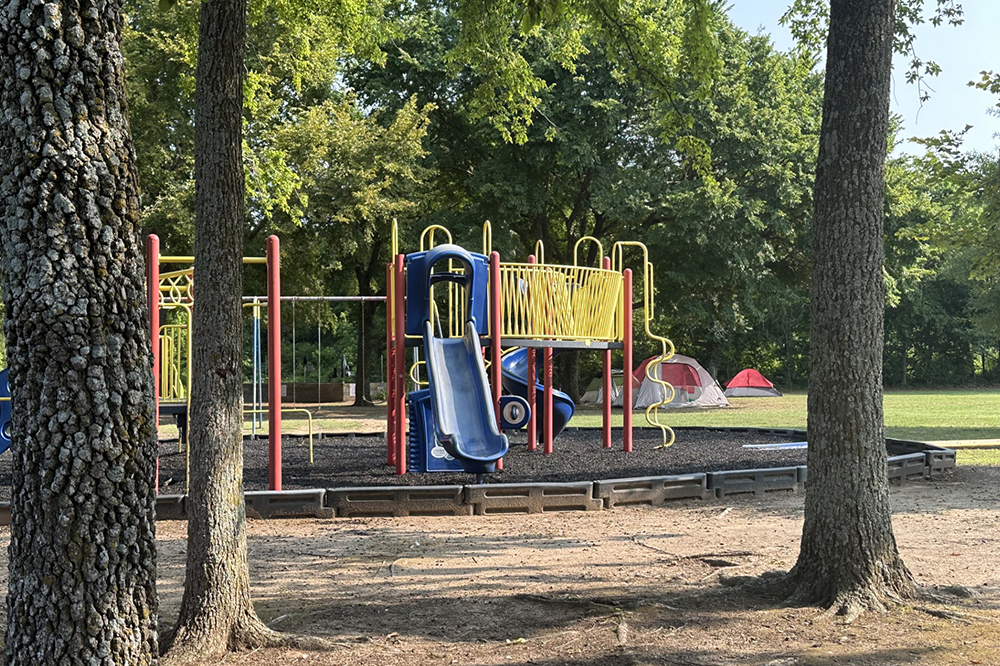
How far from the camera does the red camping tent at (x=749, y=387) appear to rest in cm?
3750

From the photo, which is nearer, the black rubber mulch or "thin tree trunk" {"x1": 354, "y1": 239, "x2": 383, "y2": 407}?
the black rubber mulch

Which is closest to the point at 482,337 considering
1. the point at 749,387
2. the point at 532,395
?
the point at 532,395

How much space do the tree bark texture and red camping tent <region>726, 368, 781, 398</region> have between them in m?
34.0

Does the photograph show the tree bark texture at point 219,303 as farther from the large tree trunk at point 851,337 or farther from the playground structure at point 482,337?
the playground structure at point 482,337

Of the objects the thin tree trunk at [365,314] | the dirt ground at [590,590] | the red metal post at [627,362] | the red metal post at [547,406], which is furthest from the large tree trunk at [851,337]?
the thin tree trunk at [365,314]

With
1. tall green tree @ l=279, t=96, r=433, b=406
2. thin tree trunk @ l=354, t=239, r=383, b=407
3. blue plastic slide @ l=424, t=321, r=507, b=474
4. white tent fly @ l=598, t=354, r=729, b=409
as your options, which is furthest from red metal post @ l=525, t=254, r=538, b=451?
white tent fly @ l=598, t=354, r=729, b=409

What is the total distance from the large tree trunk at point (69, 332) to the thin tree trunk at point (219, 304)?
1600mm

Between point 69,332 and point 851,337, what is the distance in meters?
3.71

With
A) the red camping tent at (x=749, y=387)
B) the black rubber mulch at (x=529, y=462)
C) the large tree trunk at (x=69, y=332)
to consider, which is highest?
the large tree trunk at (x=69, y=332)

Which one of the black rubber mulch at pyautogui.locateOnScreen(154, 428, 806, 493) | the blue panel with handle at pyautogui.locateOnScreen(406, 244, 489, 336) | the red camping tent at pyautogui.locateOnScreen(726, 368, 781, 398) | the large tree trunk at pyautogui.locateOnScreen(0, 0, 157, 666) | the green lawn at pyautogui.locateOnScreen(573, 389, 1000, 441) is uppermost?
the blue panel with handle at pyautogui.locateOnScreen(406, 244, 489, 336)

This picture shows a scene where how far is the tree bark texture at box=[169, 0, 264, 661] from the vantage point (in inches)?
177

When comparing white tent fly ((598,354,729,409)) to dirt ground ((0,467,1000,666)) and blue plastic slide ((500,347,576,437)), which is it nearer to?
blue plastic slide ((500,347,576,437))

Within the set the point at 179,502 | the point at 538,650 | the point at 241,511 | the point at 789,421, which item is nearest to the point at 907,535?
the point at 538,650

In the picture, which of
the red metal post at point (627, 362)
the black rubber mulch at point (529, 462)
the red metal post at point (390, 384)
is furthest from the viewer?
the red metal post at point (627, 362)
